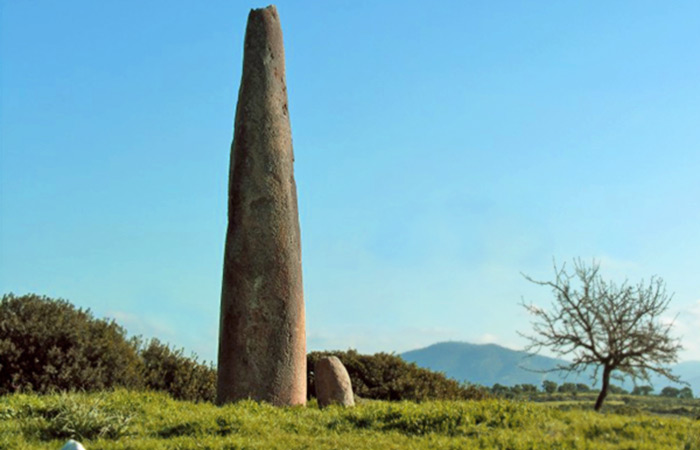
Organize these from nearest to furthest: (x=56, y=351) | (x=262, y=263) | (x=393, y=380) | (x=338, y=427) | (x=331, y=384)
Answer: (x=338, y=427) < (x=331, y=384) < (x=262, y=263) < (x=56, y=351) < (x=393, y=380)

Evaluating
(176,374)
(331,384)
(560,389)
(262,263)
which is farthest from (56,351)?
(560,389)

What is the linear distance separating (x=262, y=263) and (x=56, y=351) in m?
6.63

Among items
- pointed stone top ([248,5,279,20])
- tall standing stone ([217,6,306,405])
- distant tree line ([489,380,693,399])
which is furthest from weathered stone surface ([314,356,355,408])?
distant tree line ([489,380,693,399])

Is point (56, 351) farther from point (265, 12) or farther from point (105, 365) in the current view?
point (265, 12)

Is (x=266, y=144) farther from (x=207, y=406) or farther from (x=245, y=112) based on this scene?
(x=207, y=406)

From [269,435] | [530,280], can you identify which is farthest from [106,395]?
[530,280]

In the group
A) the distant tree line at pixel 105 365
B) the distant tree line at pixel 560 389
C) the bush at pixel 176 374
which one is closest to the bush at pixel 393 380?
the distant tree line at pixel 105 365

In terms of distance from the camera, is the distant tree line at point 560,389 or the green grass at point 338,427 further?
the distant tree line at point 560,389

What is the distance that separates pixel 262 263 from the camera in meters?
14.1

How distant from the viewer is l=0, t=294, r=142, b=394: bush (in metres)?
17.1

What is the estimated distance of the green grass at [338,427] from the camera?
33.5ft

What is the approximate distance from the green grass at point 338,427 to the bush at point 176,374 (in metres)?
6.18

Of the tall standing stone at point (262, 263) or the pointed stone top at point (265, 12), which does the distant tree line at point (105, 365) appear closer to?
the tall standing stone at point (262, 263)

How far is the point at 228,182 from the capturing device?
15273mm
